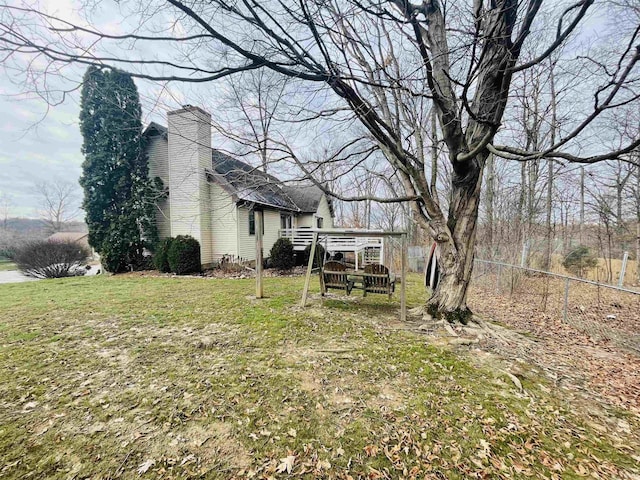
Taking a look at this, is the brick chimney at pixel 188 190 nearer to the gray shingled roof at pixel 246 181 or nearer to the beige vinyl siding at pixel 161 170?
the beige vinyl siding at pixel 161 170

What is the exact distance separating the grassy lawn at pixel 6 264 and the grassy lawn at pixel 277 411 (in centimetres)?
1494

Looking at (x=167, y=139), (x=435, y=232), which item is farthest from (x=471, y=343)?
(x=167, y=139)

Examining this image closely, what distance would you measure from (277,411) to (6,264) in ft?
71.5

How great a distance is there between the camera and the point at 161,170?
41.8 feet

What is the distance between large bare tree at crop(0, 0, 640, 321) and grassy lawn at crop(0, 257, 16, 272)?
1789 cm

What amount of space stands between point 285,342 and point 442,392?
227 cm

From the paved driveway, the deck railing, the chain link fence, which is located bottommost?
the paved driveway

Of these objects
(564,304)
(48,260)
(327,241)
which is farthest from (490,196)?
(48,260)

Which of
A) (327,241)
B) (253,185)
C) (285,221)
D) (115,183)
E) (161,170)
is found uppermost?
(161,170)

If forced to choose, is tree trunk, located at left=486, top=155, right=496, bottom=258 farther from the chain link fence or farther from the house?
the house

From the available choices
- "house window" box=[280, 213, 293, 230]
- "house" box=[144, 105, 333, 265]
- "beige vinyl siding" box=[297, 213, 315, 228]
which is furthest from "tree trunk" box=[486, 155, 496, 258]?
"beige vinyl siding" box=[297, 213, 315, 228]

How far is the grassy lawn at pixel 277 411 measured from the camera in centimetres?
208

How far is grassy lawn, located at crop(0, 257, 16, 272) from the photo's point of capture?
14516 mm

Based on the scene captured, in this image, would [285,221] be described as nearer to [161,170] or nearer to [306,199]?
[306,199]
